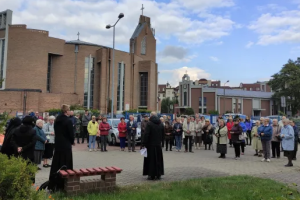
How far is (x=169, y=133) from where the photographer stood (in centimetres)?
1594

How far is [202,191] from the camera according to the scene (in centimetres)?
602

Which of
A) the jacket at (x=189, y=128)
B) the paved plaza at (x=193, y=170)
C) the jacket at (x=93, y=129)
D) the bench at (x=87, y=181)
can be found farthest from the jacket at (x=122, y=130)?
the bench at (x=87, y=181)

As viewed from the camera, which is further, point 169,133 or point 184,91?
point 184,91

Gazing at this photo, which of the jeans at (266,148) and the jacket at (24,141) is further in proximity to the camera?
the jeans at (266,148)

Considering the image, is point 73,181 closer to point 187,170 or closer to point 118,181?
point 118,181

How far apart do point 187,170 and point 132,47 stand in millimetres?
58499

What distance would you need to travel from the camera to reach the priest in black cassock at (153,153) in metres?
7.84

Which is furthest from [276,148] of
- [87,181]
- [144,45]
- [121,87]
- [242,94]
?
[242,94]

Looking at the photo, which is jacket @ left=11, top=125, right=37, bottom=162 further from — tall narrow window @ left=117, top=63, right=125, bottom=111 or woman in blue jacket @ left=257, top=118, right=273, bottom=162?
tall narrow window @ left=117, top=63, right=125, bottom=111

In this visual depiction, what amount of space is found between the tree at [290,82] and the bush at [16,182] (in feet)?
194

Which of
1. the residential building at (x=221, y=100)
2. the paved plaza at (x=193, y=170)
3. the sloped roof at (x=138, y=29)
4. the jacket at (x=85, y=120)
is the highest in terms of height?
the sloped roof at (x=138, y=29)

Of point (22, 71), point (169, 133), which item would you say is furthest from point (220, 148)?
point (22, 71)

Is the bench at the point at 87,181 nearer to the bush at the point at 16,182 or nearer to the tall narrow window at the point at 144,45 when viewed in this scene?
the bush at the point at 16,182

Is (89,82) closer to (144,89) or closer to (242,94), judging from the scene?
(144,89)
